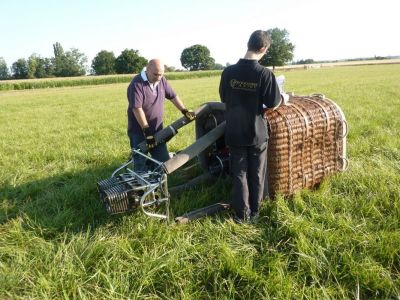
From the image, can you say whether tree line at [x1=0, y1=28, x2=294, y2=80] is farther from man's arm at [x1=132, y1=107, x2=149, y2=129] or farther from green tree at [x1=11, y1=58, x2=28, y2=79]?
man's arm at [x1=132, y1=107, x2=149, y2=129]

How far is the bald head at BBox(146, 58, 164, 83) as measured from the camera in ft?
15.5

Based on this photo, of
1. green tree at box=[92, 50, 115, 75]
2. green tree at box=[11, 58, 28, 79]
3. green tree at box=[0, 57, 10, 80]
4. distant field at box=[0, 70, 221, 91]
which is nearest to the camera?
distant field at box=[0, 70, 221, 91]

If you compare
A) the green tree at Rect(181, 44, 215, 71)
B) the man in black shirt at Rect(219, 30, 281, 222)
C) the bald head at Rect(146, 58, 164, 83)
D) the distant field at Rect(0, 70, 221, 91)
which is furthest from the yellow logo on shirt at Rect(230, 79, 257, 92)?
the green tree at Rect(181, 44, 215, 71)

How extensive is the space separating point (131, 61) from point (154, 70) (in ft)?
312

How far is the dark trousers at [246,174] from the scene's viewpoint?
13.1 feet

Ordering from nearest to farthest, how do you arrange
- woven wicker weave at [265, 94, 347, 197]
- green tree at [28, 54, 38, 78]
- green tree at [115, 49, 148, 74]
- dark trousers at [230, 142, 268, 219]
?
dark trousers at [230, 142, 268, 219], woven wicker weave at [265, 94, 347, 197], green tree at [115, 49, 148, 74], green tree at [28, 54, 38, 78]

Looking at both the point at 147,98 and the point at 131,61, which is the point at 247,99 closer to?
the point at 147,98

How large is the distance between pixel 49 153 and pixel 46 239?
419cm

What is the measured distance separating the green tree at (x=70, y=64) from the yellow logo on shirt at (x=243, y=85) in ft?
366

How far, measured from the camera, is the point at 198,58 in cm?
12325

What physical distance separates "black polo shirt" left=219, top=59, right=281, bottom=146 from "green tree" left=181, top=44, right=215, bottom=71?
123 metres

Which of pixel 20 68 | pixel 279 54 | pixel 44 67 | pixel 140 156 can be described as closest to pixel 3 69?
pixel 20 68

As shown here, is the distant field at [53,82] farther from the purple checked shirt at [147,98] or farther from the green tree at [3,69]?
the green tree at [3,69]

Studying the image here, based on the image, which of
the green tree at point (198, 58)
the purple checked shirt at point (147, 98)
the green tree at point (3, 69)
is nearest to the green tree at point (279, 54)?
the green tree at point (198, 58)
